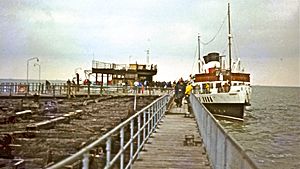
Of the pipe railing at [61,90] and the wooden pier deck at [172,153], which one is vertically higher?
the pipe railing at [61,90]

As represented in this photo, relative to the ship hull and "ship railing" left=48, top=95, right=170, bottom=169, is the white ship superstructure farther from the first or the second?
"ship railing" left=48, top=95, right=170, bottom=169

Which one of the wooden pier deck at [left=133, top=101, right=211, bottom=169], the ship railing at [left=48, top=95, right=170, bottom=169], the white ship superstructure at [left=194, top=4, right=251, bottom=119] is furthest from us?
the white ship superstructure at [left=194, top=4, right=251, bottom=119]

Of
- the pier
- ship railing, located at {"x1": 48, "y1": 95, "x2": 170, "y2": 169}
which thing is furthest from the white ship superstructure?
ship railing, located at {"x1": 48, "y1": 95, "x2": 170, "y2": 169}

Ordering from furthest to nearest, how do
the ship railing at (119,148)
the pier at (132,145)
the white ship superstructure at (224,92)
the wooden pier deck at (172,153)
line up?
the white ship superstructure at (224,92)
the wooden pier deck at (172,153)
the pier at (132,145)
the ship railing at (119,148)

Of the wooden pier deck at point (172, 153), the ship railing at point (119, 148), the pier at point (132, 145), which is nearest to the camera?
the ship railing at point (119, 148)

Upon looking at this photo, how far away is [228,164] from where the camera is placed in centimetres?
714

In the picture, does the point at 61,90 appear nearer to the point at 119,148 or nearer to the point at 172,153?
the point at 119,148

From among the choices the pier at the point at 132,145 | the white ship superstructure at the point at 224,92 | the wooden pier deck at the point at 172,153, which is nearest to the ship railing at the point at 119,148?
the pier at the point at 132,145

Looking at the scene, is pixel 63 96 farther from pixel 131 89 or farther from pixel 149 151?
pixel 149 151

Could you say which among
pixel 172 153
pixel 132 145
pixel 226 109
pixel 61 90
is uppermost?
pixel 61 90

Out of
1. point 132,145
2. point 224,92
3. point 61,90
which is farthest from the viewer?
point 61,90

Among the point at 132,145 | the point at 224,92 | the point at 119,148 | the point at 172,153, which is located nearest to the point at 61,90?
the point at 224,92

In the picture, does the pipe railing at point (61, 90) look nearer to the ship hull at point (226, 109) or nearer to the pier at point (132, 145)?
the ship hull at point (226, 109)

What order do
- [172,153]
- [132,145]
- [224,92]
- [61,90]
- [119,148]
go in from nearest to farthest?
[132,145] < [172,153] < [119,148] < [224,92] < [61,90]
